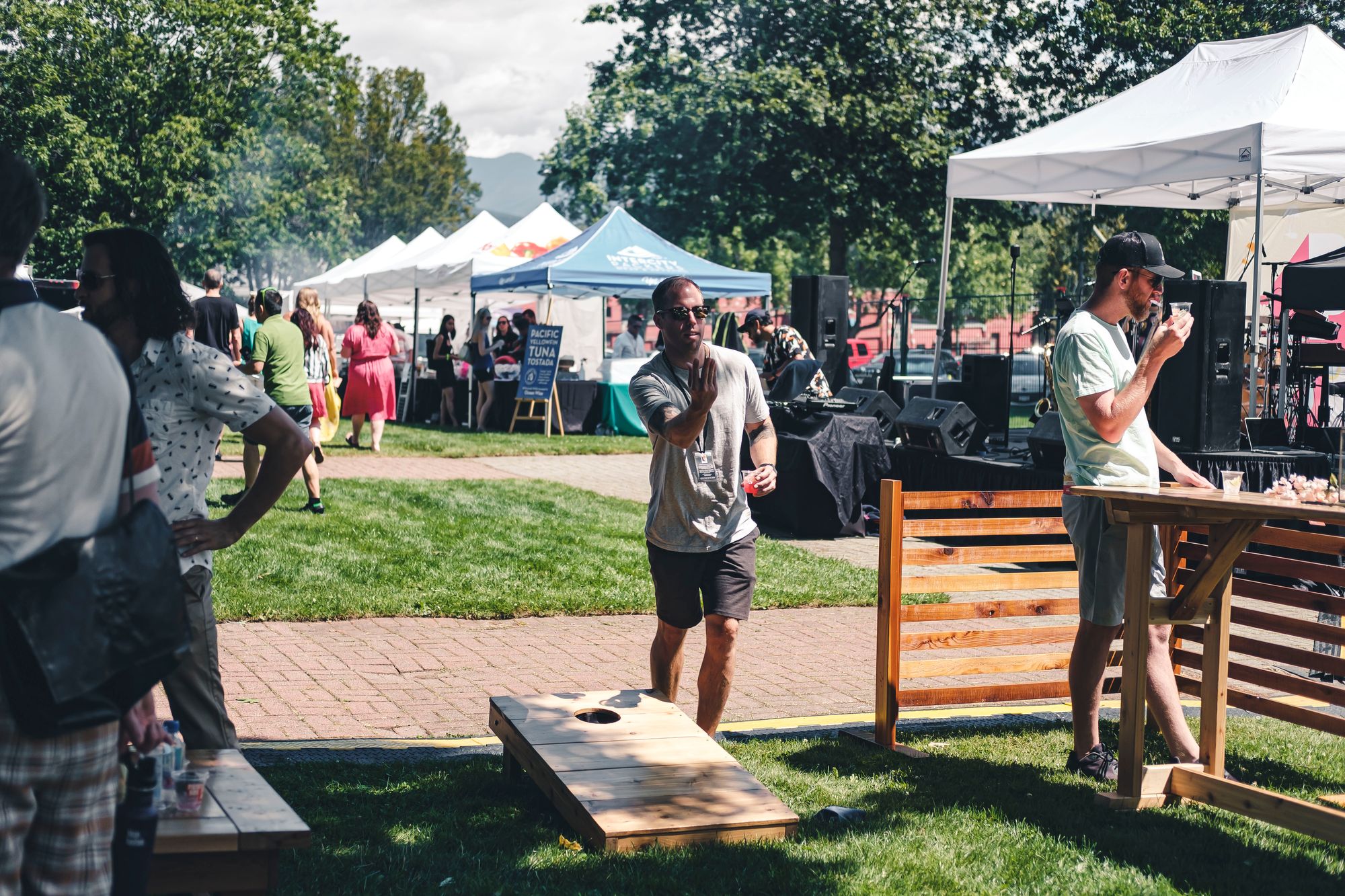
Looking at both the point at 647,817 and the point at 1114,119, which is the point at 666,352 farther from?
the point at 1114,119

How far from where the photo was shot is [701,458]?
4.79m

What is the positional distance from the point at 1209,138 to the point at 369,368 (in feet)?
32.8

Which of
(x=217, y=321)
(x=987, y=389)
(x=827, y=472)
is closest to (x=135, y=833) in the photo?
(x=217, y=321)

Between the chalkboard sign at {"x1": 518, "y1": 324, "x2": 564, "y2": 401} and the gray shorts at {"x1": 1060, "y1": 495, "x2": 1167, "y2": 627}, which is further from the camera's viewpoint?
the chalkboard sign at {"x1": 518, "y1": 324, "x2": 564, "y2": 401}

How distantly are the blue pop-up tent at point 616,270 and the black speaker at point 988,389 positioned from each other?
5.86 metres

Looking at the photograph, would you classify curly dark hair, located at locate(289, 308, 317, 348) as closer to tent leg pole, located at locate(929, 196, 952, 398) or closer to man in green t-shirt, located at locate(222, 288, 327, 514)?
man in green t-shirt, located at locate(222, 288, 327, 514)

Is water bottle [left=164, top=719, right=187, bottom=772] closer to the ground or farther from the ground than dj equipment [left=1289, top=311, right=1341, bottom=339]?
closer to the ground

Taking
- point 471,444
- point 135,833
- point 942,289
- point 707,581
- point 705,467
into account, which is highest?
point 942,289

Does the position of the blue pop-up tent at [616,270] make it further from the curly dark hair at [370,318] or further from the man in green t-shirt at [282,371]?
the man in green t-shirt at [282,371]

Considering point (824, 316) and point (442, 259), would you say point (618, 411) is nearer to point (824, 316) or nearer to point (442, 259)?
point (442, 259)

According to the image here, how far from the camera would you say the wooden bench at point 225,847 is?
2.82 meters

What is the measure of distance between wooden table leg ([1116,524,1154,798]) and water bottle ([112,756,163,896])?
11.1ft

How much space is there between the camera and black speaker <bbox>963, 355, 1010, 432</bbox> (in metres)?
14.3

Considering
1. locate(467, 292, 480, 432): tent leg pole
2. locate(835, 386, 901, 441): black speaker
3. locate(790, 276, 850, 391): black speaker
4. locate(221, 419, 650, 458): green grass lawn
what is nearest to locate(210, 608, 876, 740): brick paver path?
locate(835, 386, 901, 441): black speaker
